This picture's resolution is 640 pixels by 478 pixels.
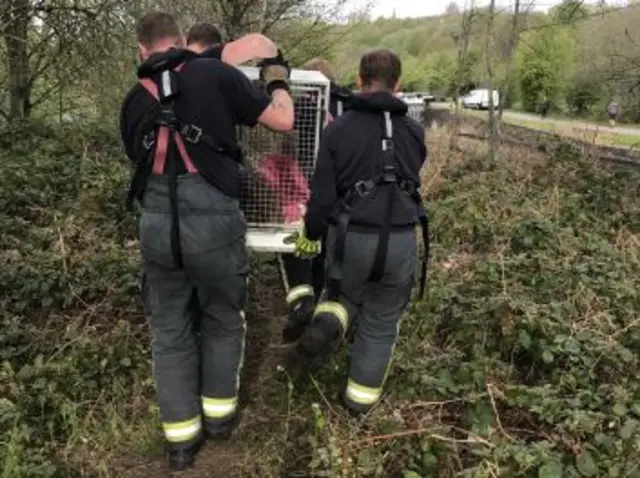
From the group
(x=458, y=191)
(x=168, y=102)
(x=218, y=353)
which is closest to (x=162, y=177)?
(x=168, y=102)

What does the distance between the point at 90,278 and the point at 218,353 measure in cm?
181

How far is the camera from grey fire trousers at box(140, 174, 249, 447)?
344 centimetres

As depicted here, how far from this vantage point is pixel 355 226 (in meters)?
3.71

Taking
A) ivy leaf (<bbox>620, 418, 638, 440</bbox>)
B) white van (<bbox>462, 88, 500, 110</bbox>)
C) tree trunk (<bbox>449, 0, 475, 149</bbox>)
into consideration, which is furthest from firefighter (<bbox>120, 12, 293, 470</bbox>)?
white van (<bbox>462, 88, 500, 110</bbox>)

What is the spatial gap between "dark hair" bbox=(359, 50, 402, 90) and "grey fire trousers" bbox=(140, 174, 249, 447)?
1.00 meters

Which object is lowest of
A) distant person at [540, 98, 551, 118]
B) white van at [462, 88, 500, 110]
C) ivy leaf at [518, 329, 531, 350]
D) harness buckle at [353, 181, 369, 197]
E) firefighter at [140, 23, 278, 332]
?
distant person at [540, 98, 551, 118]

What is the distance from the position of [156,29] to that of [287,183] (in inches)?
53.4

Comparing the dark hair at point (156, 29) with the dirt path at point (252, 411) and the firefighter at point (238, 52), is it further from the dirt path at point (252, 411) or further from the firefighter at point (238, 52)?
the dirt path at point (252, 411)

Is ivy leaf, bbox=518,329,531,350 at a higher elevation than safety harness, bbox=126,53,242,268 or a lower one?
lower

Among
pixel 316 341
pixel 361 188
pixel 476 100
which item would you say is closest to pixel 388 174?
pixel 361 188

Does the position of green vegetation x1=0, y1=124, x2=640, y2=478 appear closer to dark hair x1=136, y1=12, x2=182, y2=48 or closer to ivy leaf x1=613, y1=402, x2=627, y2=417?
ivy leaf x1=613, y1=402, x2=627, y2=417

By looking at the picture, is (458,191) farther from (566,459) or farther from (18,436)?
(18,436)

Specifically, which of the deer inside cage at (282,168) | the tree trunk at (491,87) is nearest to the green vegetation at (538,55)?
the tree trunk at (491,87)

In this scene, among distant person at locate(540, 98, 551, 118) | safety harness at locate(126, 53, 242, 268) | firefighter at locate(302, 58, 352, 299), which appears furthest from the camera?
distant person at locate(540, 98, 551, 118)
